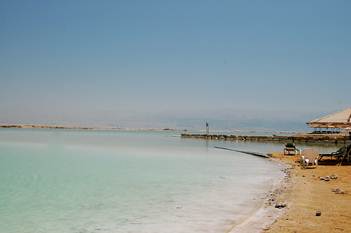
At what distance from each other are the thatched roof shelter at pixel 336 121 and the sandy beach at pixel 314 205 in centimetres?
493

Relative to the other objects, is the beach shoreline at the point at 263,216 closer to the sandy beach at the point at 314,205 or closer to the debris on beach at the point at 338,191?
the sandy beach at the point at 314,205

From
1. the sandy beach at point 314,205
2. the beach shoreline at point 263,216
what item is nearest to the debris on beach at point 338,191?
the sandy beach at point 314,205

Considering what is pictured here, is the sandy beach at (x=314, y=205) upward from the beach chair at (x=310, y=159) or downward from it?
downward

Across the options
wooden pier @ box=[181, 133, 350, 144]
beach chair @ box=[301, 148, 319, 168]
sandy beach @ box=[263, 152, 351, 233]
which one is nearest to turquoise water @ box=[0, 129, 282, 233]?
sandy beach @ box=[263, 152, 351, 233]

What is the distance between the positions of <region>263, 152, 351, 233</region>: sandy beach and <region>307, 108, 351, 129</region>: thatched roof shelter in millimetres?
4931

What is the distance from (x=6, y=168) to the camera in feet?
60.5

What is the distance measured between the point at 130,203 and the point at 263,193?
4010 mm

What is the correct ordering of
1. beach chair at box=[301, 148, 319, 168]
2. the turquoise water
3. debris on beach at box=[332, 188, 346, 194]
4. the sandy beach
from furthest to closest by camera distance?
beach chair at box=[301, 148, 319, 168]
debris on beach at box=[332, 188, 346, 194]
the turquoise water
the sandy beach

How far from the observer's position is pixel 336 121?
1950 centimetres

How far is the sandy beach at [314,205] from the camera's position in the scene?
285 inches

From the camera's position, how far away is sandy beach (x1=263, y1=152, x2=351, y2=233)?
723 cm

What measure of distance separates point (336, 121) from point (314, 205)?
37.0ft

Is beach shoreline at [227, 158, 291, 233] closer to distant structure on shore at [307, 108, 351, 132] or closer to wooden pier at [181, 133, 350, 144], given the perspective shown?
distant structure on shore at [307, 108, 351, 132]

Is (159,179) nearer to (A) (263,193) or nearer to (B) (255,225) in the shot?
(A) (263,193)
